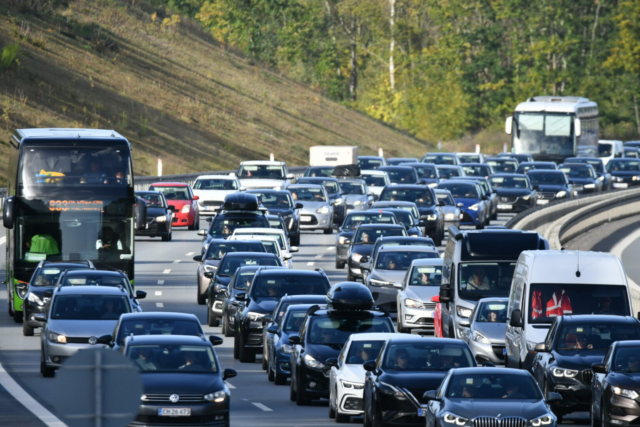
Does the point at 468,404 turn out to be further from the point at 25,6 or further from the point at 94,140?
the point at 25,6

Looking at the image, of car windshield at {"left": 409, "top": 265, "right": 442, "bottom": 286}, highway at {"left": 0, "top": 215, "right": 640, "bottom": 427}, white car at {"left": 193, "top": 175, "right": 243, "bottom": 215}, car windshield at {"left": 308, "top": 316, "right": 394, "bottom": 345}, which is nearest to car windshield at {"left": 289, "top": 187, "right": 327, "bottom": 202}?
highway at {"left": 0, "top": 215, "right": 640, "bottom": 427}

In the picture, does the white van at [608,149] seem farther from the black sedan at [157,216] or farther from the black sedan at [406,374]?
the black sedan at [406,374]

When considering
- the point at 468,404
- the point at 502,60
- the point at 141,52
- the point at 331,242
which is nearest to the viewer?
the point at 468,404

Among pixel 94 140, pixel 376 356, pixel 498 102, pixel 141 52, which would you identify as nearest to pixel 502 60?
pixel 498 102

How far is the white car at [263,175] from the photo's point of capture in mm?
58625

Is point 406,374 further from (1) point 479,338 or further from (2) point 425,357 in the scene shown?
(1) point 479,338

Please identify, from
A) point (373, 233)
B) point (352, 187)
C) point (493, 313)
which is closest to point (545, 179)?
point (352, 187)

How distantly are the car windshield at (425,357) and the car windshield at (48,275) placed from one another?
1151cm

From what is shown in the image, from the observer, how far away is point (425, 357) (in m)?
19.2

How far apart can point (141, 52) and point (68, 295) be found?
247 feet

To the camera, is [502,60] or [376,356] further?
[502,60]

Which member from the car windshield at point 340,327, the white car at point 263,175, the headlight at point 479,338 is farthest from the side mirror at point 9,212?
the white car at point 263,175

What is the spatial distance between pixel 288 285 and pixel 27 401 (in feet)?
25.2

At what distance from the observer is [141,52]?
9925 cm
